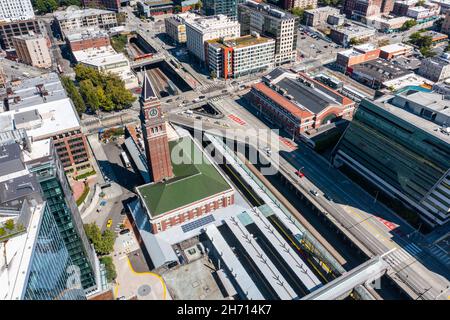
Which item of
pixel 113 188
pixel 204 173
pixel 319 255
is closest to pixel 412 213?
pixel 319 255

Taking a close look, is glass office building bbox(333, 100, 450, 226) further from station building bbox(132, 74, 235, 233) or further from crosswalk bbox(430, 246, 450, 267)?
station building bbox(132, 74, 235, 233)

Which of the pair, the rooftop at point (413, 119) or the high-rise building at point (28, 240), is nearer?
the high-rise building at point (28, 240)

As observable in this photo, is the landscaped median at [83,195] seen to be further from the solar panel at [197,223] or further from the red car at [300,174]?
the red car at [300,174]

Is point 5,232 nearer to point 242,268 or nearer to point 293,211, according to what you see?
point 242,268

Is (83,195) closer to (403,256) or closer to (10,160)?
(10,160)

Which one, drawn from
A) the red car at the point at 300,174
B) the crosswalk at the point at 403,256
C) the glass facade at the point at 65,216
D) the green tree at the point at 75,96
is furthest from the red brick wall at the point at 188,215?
the green tree at the point at 75,96

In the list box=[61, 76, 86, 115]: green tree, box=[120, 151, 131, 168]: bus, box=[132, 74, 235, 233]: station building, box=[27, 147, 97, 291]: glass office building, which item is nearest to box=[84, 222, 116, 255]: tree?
box=[27, 147, 97, 291]: glass office building
